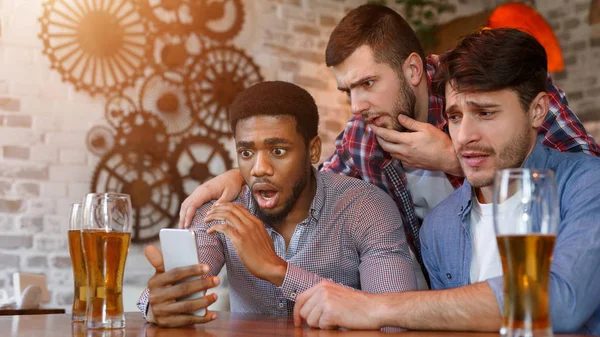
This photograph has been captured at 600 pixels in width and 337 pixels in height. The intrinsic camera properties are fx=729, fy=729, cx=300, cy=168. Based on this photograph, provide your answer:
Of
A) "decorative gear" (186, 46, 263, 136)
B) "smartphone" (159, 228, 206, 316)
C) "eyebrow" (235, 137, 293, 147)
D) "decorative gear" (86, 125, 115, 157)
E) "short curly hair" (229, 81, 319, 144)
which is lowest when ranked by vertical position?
"smartphone" (159, 228, 206, 316)

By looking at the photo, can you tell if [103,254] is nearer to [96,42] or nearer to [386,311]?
[386,311]

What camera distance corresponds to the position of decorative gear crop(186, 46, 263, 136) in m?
4.87

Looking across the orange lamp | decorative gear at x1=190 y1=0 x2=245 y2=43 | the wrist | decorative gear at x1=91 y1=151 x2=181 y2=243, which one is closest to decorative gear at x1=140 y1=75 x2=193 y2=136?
decorative gear at x1=91 y1=151 x2=181 y2=243

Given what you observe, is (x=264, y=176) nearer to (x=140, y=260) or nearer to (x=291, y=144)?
(x=291, y=144)

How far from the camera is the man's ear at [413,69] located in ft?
8.45

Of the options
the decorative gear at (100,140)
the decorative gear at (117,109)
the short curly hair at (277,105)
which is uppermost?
the decorative gear at (117,109)

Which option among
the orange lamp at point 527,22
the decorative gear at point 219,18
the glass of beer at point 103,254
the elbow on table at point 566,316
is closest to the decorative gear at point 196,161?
the decorative gear at point 219,18

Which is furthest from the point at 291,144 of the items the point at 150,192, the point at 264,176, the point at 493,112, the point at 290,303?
the point at 150,192

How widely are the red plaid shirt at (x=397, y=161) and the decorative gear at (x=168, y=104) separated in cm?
209

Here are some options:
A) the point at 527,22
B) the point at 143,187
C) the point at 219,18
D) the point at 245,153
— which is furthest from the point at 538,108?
the point at 219,18

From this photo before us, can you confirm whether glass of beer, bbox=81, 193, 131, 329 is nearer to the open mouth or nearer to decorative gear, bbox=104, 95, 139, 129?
the open mouth

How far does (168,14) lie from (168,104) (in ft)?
1.97

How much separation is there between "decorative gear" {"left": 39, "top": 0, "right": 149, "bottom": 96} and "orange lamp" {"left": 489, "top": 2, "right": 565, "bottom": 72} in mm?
2203

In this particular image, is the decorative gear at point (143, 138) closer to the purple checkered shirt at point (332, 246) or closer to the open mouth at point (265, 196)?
the purple checkered shirt at point (332, 246)
